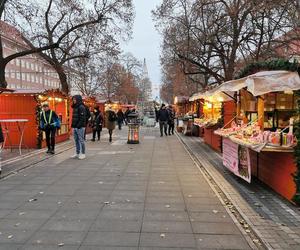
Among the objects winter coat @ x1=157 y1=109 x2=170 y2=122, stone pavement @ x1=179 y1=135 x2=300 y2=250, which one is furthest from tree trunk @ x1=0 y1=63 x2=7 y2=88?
stone pavement @ x1=179 y1=135 x2=300 y2=250

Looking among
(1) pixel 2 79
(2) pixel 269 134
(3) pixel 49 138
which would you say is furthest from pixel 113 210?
(1) pixel 2 79

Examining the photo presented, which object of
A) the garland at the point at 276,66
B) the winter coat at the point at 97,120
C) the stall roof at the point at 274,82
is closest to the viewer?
the stall roof at the point at 274,82

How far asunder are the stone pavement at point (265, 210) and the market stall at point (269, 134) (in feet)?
0.73

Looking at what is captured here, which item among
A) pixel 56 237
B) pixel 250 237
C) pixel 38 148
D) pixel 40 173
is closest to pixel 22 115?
pixel 38 148

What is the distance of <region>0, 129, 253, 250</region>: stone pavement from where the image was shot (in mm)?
4668

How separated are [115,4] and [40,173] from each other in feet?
60.7

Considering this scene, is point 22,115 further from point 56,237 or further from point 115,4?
point 115,4

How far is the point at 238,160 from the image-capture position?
326 inches

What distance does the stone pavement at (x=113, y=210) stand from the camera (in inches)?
184

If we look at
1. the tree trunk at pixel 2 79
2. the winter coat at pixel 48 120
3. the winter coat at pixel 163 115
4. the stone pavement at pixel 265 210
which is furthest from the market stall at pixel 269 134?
the tree trunk at pixel 2 79

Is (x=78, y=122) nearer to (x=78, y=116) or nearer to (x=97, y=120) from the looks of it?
(x=78, y=116)

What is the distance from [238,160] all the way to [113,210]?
3448 mm

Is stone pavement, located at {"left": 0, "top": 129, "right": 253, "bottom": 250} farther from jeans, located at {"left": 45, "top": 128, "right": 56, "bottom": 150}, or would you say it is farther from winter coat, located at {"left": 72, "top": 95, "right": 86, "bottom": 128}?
jeans, located at {"left": 45, "top": 128, "right": 56, "bottom": 150}

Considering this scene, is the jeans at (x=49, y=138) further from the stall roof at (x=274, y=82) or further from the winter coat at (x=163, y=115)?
the winter coat at (x=163, y=115)
